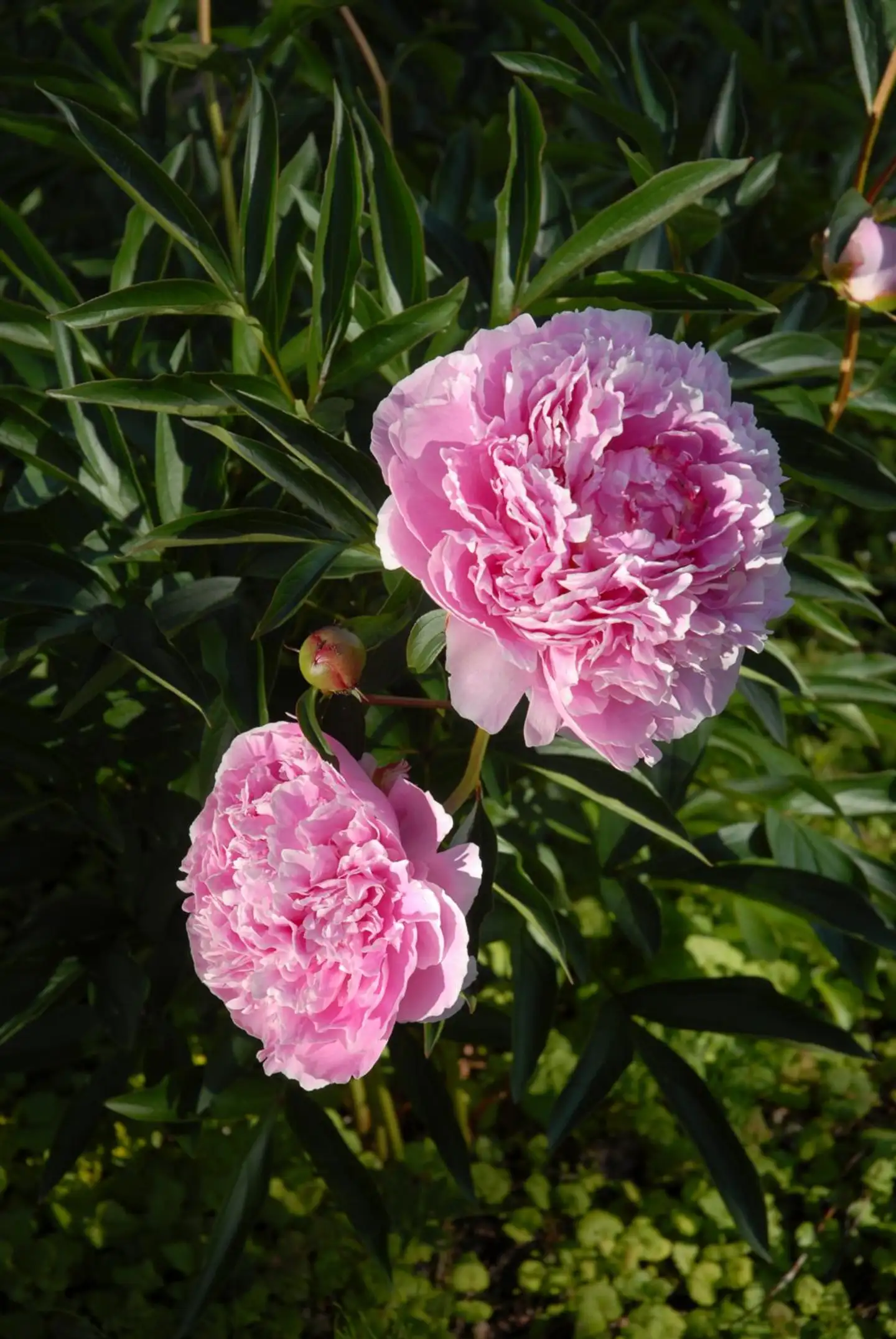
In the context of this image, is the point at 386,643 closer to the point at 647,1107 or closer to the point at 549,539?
the point at 549,539

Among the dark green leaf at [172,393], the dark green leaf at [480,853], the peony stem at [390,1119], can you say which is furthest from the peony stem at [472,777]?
the peony stem at [390,1119]

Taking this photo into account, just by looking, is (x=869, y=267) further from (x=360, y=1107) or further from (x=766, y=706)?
(x=360, y=1107)

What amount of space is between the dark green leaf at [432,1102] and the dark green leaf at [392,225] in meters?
0.65

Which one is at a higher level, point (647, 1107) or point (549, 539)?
point (549, 539)

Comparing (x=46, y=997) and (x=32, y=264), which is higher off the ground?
(x=32, y=264)

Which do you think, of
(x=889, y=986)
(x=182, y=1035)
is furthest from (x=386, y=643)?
(x=889, y=986)

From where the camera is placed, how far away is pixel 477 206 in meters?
1.33

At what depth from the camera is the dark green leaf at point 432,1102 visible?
3.50 feet

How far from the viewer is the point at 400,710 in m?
1.03

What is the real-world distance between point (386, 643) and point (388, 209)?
0.32m

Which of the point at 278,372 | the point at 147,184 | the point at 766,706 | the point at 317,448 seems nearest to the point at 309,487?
the point at 317,448

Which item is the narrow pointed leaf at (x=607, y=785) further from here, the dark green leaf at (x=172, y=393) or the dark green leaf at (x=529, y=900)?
the dark green leaf at (x=172, y=393)

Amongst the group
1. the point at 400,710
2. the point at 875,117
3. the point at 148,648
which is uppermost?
the point at 875,117

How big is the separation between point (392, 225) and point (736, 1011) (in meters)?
0.71
